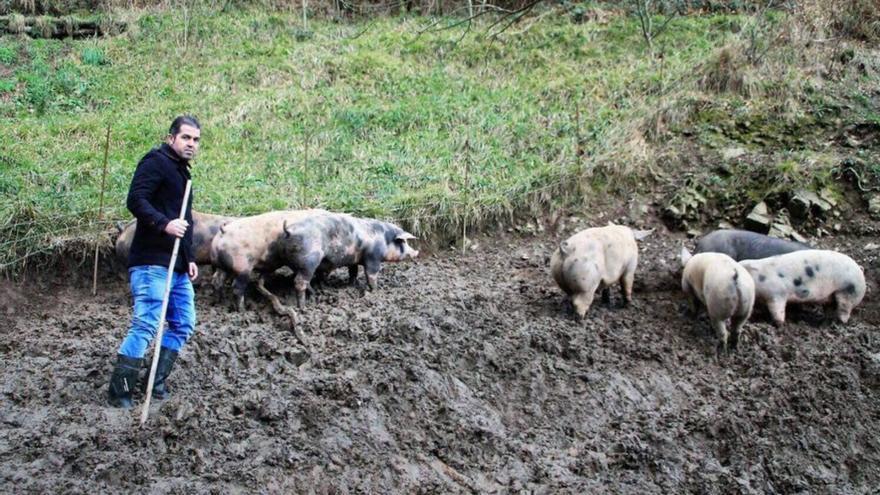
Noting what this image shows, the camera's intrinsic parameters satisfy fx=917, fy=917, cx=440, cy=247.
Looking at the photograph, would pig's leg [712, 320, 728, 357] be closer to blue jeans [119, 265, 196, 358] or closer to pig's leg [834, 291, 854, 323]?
pig's leg [834, 291, 854, 323]

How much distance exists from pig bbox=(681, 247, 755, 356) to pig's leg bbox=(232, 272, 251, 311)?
4.01 metres

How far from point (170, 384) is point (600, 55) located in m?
10.7

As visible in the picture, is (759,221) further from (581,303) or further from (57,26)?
(57,26)

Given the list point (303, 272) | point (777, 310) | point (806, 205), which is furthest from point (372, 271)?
point (806, 205)

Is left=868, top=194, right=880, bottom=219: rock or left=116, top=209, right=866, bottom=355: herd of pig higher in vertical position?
left=868, top=194, right=880, bottom=219: rock

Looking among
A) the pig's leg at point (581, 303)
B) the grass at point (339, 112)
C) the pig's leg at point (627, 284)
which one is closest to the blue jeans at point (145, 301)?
the grass at point (339, 112)

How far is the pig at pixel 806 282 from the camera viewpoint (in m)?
8.39

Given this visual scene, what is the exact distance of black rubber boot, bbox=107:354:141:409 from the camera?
591 cm

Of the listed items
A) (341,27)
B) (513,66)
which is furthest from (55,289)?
(341,27)

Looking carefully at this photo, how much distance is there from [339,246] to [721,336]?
3513mm

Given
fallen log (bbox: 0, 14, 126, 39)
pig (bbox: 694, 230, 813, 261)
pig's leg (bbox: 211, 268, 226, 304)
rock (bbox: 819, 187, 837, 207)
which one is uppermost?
rock (bbox: 819, 187, 837, 207)

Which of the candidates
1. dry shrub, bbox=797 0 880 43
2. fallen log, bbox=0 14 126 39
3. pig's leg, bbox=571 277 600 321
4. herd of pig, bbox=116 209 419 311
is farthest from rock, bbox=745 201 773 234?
fallen log, bbox=0 14 126 39

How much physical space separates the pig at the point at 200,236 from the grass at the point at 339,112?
633mm

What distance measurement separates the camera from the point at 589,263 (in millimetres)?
8094
